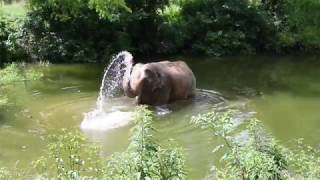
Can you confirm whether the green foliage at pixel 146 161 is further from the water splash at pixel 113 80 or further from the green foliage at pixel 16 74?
the green foliage at pixel 16 74

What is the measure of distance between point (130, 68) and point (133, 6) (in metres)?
6.85

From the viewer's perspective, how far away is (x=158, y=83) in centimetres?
1451

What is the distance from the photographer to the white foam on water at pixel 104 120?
1295 cm

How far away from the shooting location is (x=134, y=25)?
21938 millimetres

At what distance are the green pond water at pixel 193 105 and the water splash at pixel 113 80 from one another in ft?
0.84

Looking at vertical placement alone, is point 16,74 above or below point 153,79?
below

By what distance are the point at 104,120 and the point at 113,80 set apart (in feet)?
11.7

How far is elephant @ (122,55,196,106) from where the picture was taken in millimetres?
14445

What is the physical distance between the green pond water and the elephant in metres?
0.26

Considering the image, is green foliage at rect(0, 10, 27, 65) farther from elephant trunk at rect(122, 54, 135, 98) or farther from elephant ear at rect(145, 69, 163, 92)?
elephant ear at rect(145, 69, 163, 92)

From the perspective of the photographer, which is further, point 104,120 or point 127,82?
point 127,82

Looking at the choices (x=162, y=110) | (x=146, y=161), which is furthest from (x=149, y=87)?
(x=146, y=161)

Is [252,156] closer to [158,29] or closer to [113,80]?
[113,80]

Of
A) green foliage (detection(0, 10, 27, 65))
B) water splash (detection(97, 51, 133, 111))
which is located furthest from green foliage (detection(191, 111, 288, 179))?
green foliage (detection(0, 10, 27, 65))
